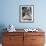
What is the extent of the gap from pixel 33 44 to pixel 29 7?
1203 mm

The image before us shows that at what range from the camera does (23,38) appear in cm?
369

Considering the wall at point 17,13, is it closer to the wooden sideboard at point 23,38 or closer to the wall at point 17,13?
the wall at point 17,13

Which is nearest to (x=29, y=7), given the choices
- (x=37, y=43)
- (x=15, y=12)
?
(x=15, y=12)

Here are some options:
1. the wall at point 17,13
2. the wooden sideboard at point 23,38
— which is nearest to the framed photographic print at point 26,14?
→ the wall at point 17,13

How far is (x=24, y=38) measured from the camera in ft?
12.1

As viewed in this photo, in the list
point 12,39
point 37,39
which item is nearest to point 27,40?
point 37,39

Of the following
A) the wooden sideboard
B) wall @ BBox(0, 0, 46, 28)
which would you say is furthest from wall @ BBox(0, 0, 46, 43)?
the wooden sideboard

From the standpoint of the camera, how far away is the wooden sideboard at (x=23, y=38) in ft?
12.1

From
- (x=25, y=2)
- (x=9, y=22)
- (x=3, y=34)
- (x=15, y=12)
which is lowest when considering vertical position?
(x=3, y=34)

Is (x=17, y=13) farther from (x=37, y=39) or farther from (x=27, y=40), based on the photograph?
(x=37, y=39)

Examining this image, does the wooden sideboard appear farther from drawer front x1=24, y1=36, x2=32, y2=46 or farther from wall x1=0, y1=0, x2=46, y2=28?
wall x1=0, y1=0, x2=46, y2=28

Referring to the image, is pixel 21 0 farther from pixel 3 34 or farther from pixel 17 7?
pixel 3 34

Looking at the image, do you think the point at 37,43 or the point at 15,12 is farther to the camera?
the point at 15,12

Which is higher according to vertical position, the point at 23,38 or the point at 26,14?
the point at 26,14
